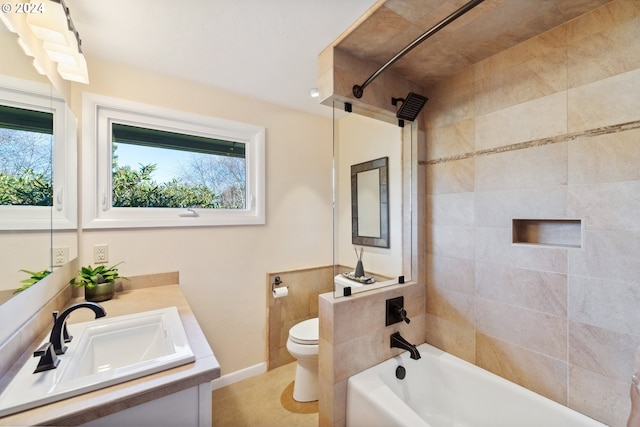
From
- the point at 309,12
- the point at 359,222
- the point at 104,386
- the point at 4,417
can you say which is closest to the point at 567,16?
the point at 309,12

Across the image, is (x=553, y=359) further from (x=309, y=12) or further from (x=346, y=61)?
(x=309, y=12)

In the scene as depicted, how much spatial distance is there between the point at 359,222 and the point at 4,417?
70.9 inches

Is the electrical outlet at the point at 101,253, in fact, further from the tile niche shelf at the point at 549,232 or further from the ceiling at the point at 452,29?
the tile niche shelf at the point at 549,232

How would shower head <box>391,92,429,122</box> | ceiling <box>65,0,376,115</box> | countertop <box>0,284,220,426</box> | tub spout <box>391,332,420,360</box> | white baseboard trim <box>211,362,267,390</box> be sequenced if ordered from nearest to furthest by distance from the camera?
1. countertop <box>0,284,220,426</box>
2. ceiling <box>65,0,376,115</box>
3. tub spout <box>391,332,420,360</box>
4. shower head <box>391,92,429,122</box>
5. white baseboard trim <box>211,362,267,390</box>

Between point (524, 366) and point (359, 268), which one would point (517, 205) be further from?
point (359, 268)

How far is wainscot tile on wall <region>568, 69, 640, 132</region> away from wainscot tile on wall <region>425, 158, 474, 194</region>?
0.49 metres

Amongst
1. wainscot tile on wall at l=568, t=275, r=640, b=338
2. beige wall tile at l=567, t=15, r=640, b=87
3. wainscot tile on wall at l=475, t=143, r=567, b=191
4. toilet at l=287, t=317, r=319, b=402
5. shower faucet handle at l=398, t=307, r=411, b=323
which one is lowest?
toilet at l=287, t=317, r=319, b=402

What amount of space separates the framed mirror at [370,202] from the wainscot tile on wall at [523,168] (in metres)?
0.61

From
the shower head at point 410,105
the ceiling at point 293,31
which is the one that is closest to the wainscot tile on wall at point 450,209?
the shower head at point 410,105

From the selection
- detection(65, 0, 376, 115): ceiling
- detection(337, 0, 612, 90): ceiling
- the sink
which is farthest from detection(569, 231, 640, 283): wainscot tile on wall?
the sink

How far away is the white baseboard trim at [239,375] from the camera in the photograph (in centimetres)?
212

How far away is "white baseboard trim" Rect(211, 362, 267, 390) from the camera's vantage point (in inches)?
83.5

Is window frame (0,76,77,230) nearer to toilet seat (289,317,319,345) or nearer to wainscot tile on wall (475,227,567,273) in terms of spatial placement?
toilet seat (289,317,319,345)

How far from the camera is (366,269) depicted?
188 cm
